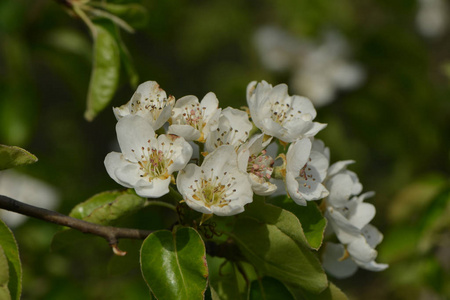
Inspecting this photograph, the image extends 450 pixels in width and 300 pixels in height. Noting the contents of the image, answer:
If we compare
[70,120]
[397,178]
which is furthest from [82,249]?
[397,178]

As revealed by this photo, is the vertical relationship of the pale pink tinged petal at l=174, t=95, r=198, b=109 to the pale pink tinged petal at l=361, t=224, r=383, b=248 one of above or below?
above

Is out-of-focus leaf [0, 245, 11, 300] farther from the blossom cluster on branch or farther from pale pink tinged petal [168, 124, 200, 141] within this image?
pale pink tinged petal [168, 124, 200, 141]

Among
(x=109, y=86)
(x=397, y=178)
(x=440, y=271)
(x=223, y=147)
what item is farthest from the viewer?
(x=397, y=178)

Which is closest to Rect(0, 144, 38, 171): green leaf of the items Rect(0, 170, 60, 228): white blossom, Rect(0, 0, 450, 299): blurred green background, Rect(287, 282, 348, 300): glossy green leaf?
Rect(0, 0, 450, 299): blurred green background

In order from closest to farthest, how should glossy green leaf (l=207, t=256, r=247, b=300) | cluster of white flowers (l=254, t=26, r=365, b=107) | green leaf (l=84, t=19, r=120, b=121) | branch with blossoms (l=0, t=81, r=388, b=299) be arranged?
1. branch with blossoms (l=0, t=81, r=388, b=299)
2. glossy green leaf (l=207, t=256, r=247, b=300)
3. green leaf (l=84, t=19, r=120, b=121)
4. cluster of white flowers (l=254, t=26, r=365, b=107)

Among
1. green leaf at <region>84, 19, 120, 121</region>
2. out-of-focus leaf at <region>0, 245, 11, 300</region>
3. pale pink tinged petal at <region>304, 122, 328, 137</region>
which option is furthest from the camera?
green leaf at <region>84, 19, 120, 121</region>

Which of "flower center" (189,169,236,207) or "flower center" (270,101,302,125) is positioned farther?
"flower center" (270,101,302,125)

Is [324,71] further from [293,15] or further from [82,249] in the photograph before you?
[82,249]
